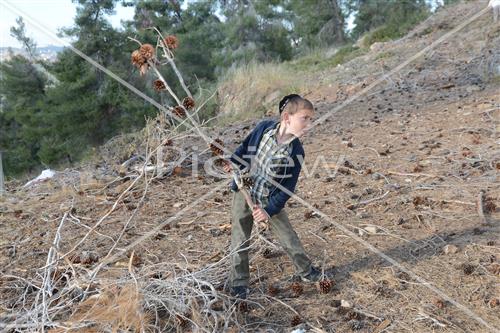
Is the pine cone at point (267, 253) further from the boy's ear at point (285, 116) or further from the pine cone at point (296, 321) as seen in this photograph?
the boy's ear at point (285, 116)

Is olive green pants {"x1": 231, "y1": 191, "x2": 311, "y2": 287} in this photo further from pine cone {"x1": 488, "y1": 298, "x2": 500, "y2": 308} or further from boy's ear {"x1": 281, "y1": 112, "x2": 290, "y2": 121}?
pine cone {"x1": 488, "y1": 298, "x2": 500, "y2": 308}

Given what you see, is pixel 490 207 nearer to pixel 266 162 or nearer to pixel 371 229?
pixel 371 229

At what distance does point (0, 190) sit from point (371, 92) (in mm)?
4649

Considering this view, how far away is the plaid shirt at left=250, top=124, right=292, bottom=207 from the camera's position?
2.25 m

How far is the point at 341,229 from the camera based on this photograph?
2.89 metres

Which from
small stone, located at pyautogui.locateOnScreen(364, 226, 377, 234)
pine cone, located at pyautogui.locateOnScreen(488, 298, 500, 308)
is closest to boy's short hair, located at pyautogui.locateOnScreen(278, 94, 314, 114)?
small stone, located at pyautogui.locateOnScreen(364, 226, 377, 234)

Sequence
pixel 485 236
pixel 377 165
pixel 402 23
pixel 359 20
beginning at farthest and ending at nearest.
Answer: pixel 359 20, pixel 402 23, pixel 377 165, pixel 485 236

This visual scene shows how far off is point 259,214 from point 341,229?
91 centimetres

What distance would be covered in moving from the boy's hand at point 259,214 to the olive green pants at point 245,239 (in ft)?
0.46

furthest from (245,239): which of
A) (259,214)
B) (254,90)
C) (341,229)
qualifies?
(254,90)

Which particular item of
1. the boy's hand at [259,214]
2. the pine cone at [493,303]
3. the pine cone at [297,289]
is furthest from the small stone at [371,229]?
the boy's hand at [259,214]

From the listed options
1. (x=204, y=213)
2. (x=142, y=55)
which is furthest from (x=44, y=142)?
(x=142, y=55)

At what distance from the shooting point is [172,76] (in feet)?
52.5

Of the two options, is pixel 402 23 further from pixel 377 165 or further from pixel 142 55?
pixel 142 55
